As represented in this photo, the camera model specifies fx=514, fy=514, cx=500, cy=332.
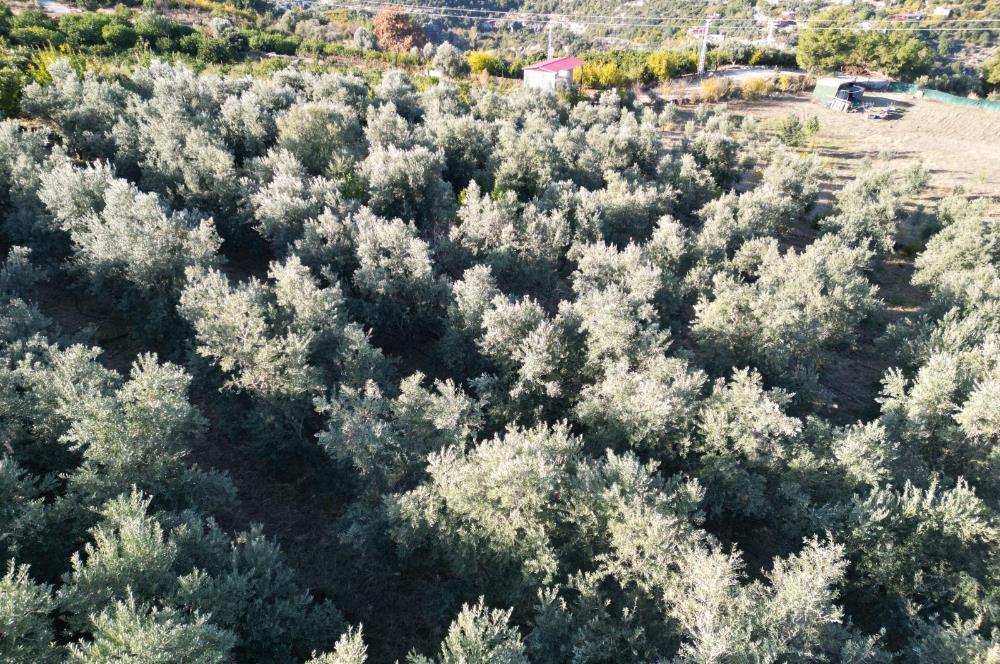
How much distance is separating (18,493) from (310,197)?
1504 cm

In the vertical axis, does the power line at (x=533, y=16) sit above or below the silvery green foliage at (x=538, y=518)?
above

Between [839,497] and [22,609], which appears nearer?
[22,609]

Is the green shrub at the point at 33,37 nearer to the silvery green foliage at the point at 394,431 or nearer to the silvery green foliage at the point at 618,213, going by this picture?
the silvery green foliage at the point at 618,213

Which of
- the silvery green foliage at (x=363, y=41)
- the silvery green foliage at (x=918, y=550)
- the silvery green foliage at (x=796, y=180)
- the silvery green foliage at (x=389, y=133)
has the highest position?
the silvery green foliage at (x=363, y=41)

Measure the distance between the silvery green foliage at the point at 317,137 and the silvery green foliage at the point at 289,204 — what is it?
11.3 feet

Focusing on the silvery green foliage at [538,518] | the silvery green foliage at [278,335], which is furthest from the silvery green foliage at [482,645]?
the silvery green foliage at [278,335]

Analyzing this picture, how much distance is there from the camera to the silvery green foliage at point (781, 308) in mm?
17844

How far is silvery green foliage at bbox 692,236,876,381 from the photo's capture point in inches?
703

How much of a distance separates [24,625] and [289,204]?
16.3m

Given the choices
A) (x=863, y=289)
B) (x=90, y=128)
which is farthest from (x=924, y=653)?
(x=90, y=128)

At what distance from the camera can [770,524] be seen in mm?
15195

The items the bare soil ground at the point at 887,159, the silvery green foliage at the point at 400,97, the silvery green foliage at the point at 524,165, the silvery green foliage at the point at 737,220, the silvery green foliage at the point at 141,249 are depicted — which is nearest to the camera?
the silvery green foliage at the point at 141,249

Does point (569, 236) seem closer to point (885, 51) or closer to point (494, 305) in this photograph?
point (494, 305)

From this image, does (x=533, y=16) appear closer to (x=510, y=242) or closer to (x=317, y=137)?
(x=317, y=137)
